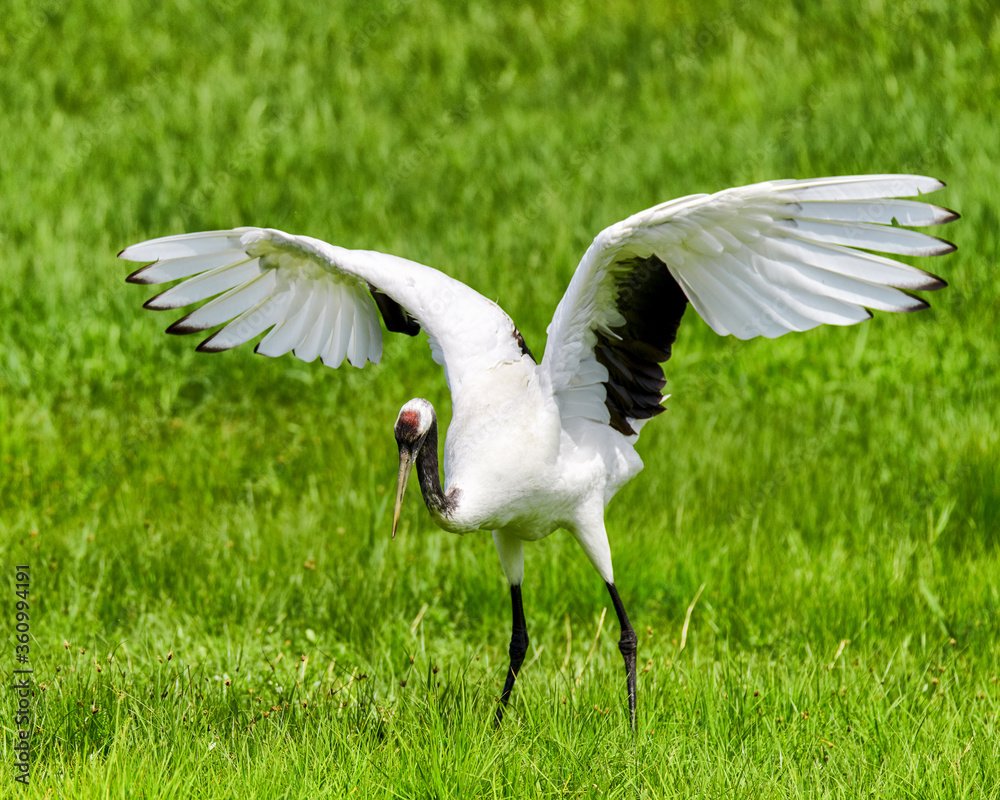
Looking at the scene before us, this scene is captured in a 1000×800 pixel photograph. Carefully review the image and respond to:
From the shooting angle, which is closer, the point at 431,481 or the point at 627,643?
the point at 431,481

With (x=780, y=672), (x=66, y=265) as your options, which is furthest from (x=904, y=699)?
(x=66, y=265)

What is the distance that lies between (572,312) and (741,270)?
567 millimetres

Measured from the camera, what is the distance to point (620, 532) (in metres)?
5.48

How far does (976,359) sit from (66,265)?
5968 mm

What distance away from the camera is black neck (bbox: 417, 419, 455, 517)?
3.74m

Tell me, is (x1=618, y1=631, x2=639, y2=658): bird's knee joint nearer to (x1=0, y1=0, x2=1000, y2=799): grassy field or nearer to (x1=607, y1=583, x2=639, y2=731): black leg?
(x1=607, y1=583, x2=639, y2=731): black leg

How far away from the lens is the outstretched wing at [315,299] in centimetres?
421

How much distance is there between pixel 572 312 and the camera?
3.84m

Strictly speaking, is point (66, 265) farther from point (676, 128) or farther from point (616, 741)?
point (616, 741)

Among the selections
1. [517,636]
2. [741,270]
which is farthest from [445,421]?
[741,270]

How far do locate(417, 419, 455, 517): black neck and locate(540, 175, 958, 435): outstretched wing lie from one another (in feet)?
1.66

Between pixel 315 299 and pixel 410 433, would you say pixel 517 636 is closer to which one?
pixel 410 433

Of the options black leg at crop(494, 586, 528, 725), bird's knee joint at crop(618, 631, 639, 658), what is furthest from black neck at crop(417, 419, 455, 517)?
bird's knee joint at crop(618, 631, 639, 658)

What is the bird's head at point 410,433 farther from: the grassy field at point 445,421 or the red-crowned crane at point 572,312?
the grassy field at point 445,421
